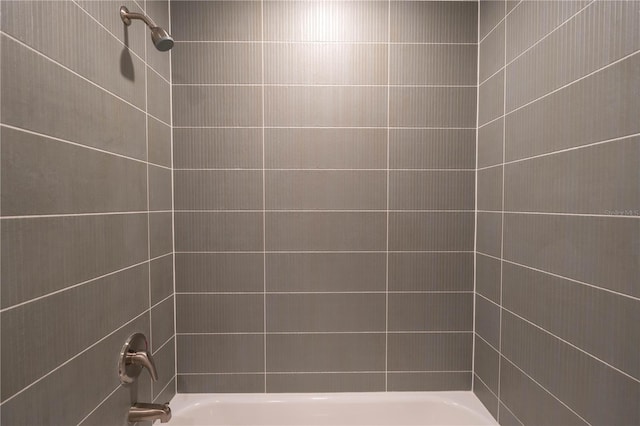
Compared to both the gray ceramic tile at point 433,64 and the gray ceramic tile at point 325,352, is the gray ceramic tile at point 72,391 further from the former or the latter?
the gray ceramic tile at point 433,64

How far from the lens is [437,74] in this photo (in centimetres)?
163

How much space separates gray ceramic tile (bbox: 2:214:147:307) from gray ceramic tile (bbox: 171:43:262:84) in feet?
2.54

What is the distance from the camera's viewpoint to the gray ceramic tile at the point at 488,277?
1.44m

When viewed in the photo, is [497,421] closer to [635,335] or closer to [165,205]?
[635,335]

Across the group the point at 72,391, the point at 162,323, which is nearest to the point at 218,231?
the point at 162,323

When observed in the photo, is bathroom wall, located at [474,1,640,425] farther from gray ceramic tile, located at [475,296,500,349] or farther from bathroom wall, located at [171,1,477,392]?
bathroom wall, located at [171,1,477,392]

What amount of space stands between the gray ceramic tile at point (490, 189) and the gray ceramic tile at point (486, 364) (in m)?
0.64

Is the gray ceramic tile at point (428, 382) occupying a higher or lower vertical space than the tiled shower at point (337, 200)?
lower

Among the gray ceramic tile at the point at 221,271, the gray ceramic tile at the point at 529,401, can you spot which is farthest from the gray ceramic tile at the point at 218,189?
the gray ceramic tile at the point at 529,401

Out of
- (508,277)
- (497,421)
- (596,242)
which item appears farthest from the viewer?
(497,421)

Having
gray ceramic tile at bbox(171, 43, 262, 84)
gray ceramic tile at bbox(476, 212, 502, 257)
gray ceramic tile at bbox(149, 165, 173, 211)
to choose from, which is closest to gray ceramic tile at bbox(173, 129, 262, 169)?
gray ceramic tile at bbox(149, 165, 173, 211)

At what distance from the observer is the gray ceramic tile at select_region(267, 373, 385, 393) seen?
1665 mm

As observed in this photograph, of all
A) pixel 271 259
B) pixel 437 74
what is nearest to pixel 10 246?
pixel 271 259

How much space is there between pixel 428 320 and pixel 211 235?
1.16 meters
